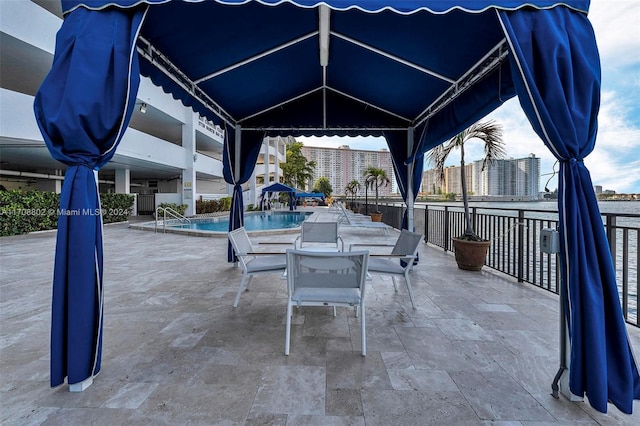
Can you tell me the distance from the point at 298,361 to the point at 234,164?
3.61 meters

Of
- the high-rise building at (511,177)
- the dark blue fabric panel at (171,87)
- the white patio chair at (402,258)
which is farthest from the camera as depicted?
the high-rise building at (511,177)

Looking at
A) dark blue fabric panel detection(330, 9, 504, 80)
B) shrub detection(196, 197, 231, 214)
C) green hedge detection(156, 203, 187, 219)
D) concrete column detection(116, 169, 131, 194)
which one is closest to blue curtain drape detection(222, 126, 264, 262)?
dark blue fabric panel detection(330, 9, 504, 80)

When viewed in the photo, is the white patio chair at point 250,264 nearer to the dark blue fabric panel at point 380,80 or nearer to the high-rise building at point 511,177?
the dark blue fabric panel at point 380,80

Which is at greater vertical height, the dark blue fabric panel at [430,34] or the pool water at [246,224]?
the dark blue fabric panel at [430,34]

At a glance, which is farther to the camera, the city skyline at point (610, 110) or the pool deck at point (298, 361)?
the city skyline at point (610, 110)

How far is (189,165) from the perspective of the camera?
15297mm

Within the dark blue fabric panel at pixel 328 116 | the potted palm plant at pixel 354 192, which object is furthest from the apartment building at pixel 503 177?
the potted palm plant at pixel 354 192

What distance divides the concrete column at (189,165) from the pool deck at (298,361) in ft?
39.3

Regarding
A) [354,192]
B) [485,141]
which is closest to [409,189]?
[485,141]

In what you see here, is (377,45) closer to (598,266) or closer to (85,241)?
(598,266)

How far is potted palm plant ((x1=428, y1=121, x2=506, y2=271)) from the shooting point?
443 cm

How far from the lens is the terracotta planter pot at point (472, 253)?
441 cm

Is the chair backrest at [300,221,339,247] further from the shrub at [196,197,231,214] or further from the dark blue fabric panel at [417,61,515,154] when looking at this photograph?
the shrub at [196,197,231,214]

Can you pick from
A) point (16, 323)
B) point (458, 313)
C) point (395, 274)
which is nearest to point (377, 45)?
point (395, 274)
